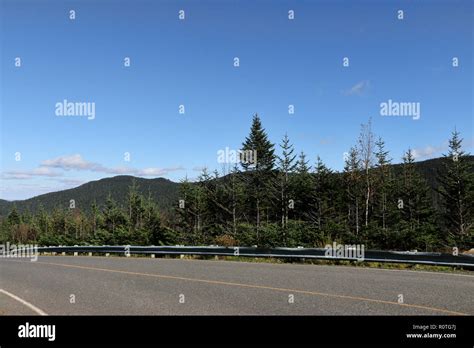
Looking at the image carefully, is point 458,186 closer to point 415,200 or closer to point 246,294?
point 415,200

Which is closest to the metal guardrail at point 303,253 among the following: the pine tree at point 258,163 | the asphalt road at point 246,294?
the asphalt road at point 246,294

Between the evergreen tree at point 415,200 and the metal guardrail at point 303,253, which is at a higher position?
the evergreen tree at point 415,200

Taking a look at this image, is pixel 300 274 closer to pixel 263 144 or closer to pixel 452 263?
pixel 452 263

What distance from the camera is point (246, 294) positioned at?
10438mm

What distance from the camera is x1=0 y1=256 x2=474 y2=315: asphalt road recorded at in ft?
27.8

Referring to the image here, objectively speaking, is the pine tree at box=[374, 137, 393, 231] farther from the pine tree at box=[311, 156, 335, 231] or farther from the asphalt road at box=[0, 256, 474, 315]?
the asphalt road at box=[0, 256, 474, 315]

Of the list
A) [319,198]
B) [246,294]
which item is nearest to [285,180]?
[319,198]

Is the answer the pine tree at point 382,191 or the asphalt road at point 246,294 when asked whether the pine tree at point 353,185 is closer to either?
the pine tree at point 382,191

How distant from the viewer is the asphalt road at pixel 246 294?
8484 mm

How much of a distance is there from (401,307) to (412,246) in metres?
25.3

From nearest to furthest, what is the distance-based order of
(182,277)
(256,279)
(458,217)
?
(256,279) → (182,277) → (458,217)

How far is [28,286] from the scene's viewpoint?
542 inches

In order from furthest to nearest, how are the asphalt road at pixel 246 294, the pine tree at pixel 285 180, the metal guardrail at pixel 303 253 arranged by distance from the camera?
the pine tree at pixel 285 180
the metal guardrail at pixel 303 253
the asphalt road at pixel 246 294
